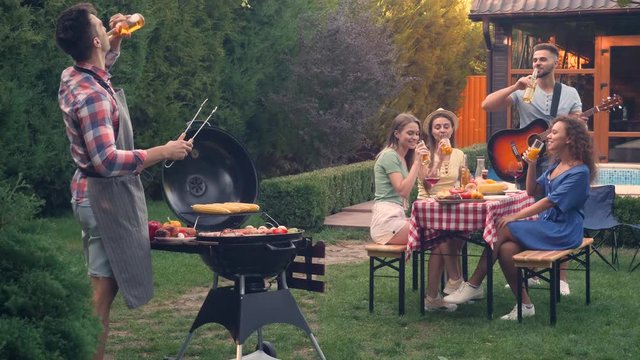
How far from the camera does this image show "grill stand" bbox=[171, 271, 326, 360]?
551 centimetres

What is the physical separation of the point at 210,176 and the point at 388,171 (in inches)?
71.6

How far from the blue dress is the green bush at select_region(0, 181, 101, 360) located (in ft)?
13.2

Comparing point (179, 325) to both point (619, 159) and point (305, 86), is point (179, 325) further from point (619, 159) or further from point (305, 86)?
point (619, 159)

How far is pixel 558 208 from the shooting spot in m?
7.33

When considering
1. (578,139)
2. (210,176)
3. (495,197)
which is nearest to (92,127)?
(210,176)

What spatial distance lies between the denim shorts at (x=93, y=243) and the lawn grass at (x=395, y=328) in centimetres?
65

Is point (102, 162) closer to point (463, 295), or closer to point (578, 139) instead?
point (463, 295)

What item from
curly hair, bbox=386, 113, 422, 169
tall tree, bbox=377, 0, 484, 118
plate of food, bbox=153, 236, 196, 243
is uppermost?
tall tree, bbox=377, 0, 484, 118

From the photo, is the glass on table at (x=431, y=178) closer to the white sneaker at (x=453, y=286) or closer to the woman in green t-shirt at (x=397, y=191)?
the woman in green t-shirt at (x=397, y=191)

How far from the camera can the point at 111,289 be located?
513 centimetres

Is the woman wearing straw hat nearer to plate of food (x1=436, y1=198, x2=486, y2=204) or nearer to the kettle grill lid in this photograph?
plate of food (x1=436, y1=198, x2=486, y2=204)

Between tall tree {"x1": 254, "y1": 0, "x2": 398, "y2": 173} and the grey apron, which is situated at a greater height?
tall tree {"x1": 254, "y1": 0, "x2": 398, "y2": 173}

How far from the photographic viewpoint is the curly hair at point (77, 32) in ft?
16.1

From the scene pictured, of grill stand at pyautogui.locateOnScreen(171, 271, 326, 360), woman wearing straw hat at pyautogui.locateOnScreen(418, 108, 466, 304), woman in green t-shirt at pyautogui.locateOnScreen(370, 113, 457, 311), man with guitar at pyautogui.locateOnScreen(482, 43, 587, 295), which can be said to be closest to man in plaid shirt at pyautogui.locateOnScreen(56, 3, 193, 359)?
grill stand at pyautogui.locateOnScreen(171, 271, 326, 360)
